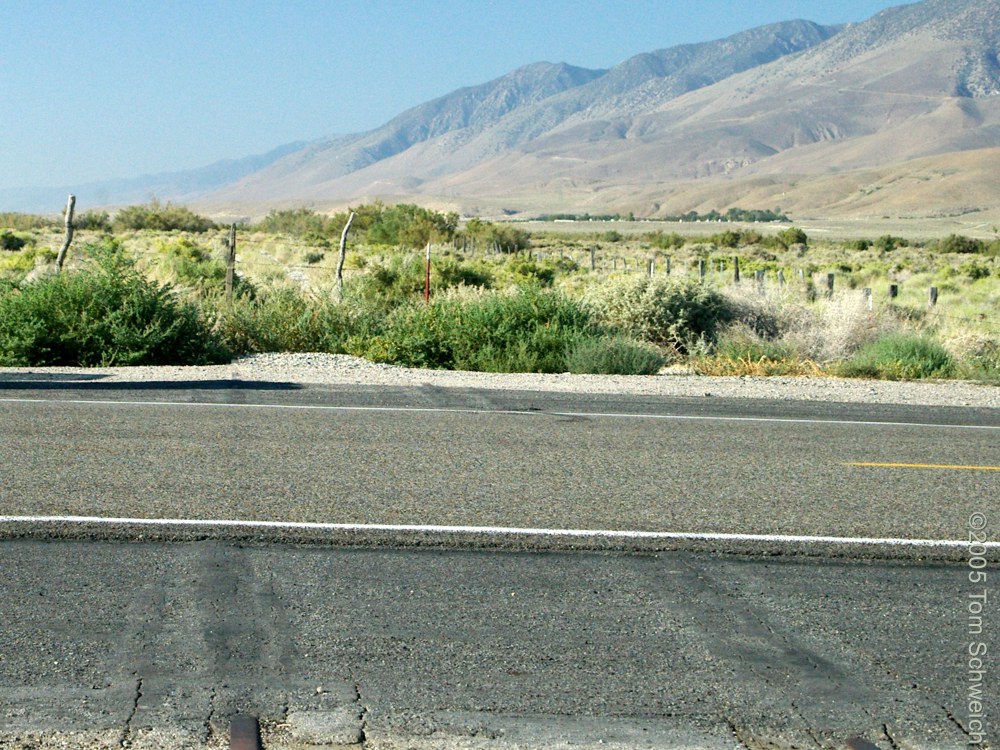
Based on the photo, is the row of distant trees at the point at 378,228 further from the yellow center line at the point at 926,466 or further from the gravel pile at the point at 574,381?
the yellow center line at the point at 926,466

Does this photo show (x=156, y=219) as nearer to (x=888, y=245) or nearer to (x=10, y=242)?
(x=10, y=242)

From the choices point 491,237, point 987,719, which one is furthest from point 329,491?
point 491,237

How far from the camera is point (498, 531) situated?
23.8ft

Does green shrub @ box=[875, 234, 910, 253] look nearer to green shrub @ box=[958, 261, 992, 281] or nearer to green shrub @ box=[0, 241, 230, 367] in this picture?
green shrub @ box=[958, 261, 992, 281]

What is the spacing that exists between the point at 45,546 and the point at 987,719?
475cm

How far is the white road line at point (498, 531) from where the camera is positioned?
7.19m

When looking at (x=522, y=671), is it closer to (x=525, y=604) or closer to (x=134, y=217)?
(x=525, y=604)

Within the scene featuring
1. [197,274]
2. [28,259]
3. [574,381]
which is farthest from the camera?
[28,259]

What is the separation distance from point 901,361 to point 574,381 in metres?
5.75

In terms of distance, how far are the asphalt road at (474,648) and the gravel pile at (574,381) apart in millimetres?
8391

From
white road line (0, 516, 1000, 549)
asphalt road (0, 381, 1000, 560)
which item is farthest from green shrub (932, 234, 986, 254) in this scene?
white road line (0, 516, 1000, 549)

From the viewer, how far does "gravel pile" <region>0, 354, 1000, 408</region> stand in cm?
1508

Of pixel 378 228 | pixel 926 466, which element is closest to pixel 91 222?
pixel 378 228

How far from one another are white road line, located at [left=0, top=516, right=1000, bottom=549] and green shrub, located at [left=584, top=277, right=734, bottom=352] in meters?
13.6
